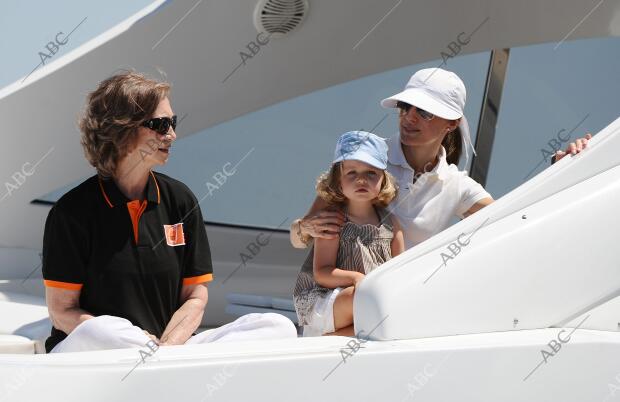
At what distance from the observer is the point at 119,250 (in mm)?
2311

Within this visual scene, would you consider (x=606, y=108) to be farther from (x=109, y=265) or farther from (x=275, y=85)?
(x=109, y=265)

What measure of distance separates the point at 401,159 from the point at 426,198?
0.51 feet

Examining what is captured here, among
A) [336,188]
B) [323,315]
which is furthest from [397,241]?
[323,315]

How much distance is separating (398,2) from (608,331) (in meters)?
3.06

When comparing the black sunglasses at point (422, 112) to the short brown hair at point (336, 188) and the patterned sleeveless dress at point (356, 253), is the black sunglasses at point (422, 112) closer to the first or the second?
the short brown hair at point (336, 188)

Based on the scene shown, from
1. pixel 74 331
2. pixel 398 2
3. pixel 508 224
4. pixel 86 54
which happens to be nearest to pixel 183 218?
pixel 74 331

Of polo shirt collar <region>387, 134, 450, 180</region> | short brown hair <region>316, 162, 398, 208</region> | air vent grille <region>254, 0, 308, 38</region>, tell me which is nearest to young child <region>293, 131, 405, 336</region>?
short brown hair <region>316, 162, 398, 208</region>

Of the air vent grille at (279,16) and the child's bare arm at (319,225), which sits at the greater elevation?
the air vent grille at (279,16)

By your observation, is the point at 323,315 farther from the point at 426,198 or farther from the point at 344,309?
the point at 426,198

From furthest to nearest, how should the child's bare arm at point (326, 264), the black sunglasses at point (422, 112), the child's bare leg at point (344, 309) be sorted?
the black sunglasses at point (422, 112), the child's bare arm at point (326, 264), the child's bare leg at point (344, 309)

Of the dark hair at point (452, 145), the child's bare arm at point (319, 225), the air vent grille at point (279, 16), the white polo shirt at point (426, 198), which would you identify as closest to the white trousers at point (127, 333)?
the child's bare arm at point (319, 225)

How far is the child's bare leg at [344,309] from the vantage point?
7.80ft

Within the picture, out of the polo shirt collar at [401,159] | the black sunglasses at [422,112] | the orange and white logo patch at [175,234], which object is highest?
the black sunglasses at [422,112]

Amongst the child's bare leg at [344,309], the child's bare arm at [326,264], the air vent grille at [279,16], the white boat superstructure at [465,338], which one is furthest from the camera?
the air vent grille at [279,16]
